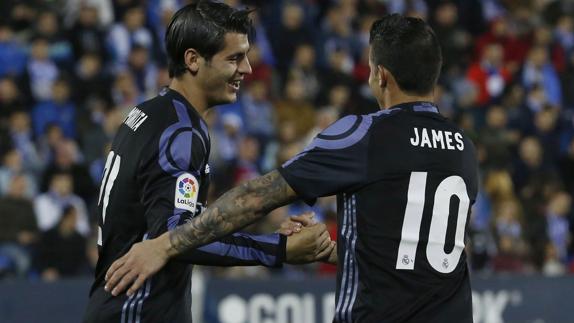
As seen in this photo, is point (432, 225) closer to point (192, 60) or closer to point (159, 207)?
point (159, 207)

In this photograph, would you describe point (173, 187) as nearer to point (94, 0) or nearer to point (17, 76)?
point (17, 76)

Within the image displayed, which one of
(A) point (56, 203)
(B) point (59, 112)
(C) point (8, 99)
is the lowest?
(A) point (56, 203)

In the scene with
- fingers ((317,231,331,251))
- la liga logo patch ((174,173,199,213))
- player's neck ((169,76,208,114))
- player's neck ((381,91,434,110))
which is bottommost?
fingers ((317,231,331,251))

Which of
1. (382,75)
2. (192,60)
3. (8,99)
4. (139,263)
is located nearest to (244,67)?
(192,60)

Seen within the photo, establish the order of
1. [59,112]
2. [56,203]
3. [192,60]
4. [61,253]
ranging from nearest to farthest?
[192,60] → [61,253] → [56,203] → [59,112]

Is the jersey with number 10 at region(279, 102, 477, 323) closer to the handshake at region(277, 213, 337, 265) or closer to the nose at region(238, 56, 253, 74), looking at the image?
the handshake at region(277, 213, 337, 265)

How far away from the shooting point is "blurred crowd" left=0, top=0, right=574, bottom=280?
12.1m

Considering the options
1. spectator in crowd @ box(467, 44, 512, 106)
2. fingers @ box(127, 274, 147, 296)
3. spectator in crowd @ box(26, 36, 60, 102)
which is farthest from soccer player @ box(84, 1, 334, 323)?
spectator in crowd @ box(467, 44, 512, 106)

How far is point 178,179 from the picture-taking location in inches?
187

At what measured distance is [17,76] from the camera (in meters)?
13.4

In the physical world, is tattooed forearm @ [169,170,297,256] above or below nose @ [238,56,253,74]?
below

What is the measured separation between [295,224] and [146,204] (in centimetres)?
71

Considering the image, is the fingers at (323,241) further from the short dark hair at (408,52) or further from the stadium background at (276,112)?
the stadium background at (276,112)

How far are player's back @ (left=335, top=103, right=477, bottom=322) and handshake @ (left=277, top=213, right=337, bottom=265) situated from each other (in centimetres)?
30
